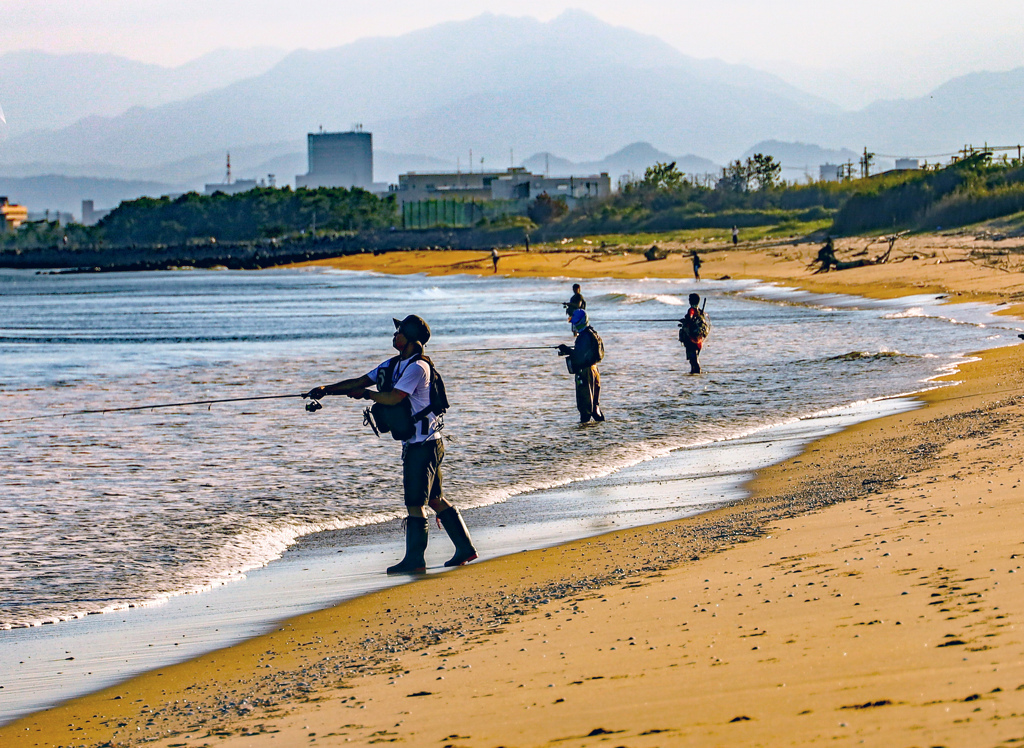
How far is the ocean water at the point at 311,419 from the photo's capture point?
9445 mm

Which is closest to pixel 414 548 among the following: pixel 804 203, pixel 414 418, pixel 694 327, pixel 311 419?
pixel 414 418

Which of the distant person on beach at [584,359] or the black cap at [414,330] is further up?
the black cap at [414,330]

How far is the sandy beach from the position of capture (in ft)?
14.0

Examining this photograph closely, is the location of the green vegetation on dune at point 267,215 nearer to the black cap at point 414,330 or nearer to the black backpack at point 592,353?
the black backpack at point 592,353

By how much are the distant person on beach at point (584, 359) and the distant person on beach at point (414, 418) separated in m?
6.72

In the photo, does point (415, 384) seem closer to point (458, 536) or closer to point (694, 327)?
point (458, 536)

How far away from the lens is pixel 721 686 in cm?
462

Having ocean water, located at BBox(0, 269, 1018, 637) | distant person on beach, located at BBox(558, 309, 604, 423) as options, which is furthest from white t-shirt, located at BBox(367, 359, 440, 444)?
distant person on beach, located at BBox(558, 309, 604, 423)

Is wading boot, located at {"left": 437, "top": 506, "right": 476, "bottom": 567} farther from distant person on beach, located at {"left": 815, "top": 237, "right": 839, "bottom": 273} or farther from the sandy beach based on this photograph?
distant person on beach, located at {"left": 815, "top": 237, "right": 839, "bottom": 273}

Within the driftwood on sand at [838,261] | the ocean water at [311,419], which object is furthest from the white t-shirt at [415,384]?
the driftwood on sand at [838,261]

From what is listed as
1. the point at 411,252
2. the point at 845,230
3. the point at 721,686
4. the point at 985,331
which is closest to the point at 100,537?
the point at 721,686

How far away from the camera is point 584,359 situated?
590 inches

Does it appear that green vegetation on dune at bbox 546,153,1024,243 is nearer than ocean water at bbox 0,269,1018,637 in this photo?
No

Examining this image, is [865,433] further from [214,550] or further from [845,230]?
[845,230]
